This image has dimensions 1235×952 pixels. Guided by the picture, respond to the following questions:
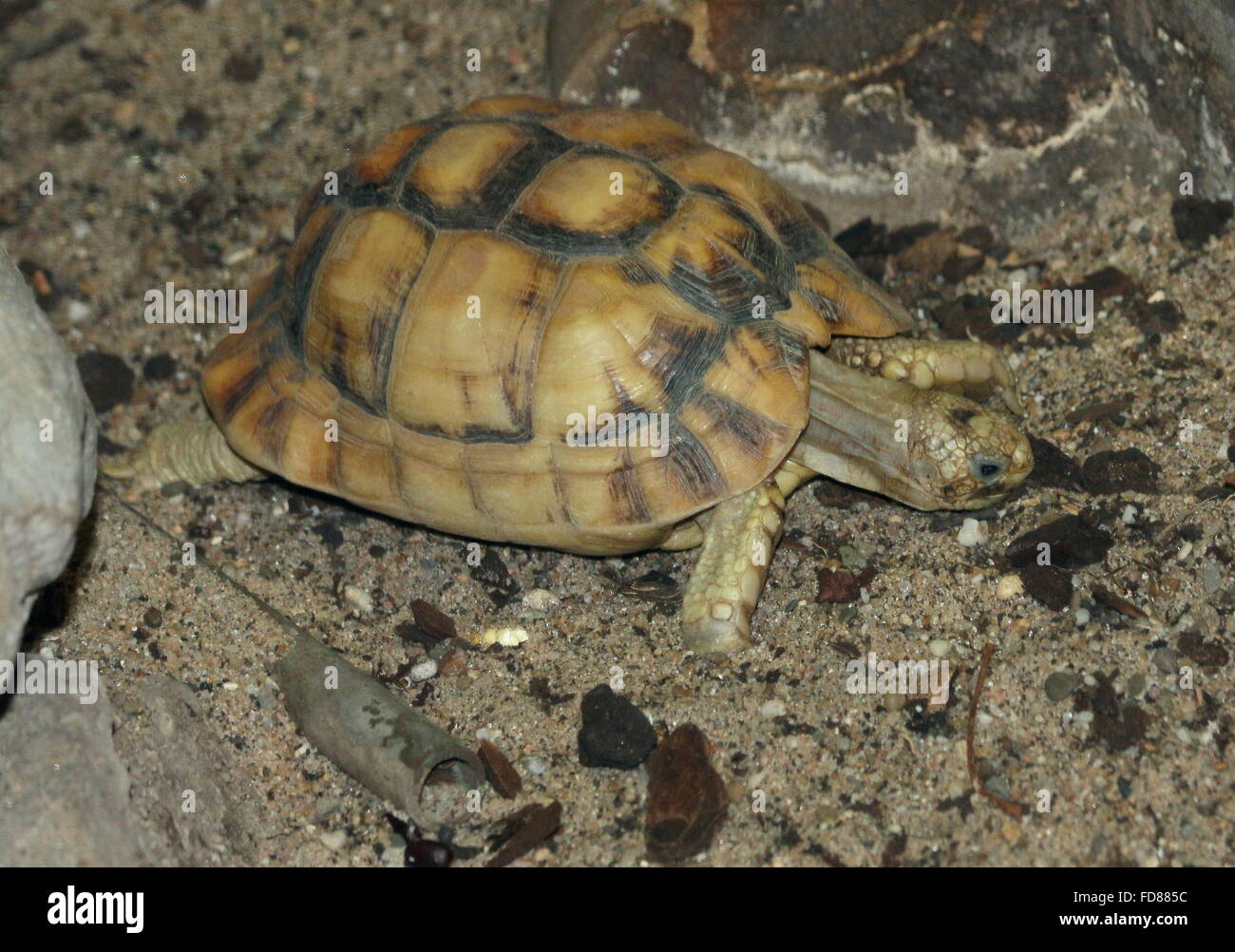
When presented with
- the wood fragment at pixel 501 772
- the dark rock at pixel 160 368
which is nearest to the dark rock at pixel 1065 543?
the wood fragment at pixel 501 772

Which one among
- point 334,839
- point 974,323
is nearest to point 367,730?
point 334,839

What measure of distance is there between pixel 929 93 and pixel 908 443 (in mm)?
2115

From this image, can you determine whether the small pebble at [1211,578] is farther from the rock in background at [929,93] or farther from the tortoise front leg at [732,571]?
the rock in background at [929,93]

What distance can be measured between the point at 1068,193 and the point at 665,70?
2135 mm

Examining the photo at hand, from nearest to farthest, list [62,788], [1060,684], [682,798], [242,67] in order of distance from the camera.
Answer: [62,788], [682,798], [1060,684], [242,67]

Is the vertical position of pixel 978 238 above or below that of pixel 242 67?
below

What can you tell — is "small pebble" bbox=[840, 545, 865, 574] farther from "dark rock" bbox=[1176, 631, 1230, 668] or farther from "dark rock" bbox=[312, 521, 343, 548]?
"dark rock" bbox=[312, 521, 343, 548]

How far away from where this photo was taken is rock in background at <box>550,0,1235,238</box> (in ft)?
17.8

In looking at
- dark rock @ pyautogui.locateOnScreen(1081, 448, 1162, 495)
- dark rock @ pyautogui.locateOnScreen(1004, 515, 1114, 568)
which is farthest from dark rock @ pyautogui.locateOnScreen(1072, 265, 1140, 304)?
dark rock @ pyautogui.locateOnScreen(1004, 515, 1114, 568)

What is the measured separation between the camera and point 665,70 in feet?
20.1

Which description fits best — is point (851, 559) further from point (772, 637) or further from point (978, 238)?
point (978, 238)

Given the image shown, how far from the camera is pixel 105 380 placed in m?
5.89

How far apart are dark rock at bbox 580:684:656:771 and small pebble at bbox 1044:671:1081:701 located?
1442 millimetres
